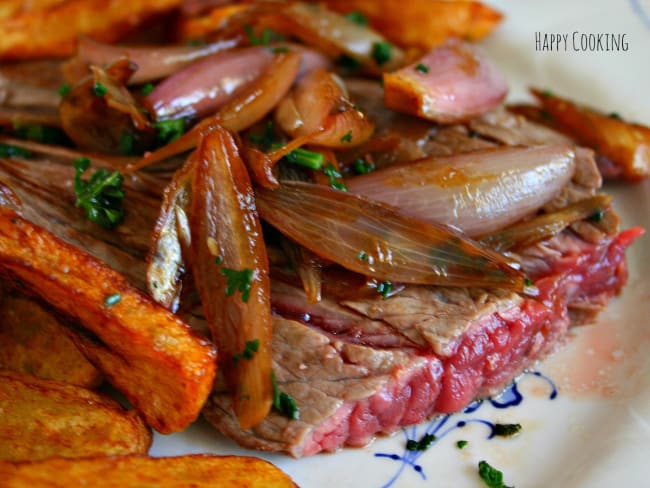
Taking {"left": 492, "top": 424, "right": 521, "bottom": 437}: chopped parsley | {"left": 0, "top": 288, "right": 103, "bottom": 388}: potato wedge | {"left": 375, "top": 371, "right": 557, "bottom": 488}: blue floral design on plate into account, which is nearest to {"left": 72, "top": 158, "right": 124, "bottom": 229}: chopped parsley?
{"left": 0, "top": 288, "right": 103, "bottom": 388}: potato wedge

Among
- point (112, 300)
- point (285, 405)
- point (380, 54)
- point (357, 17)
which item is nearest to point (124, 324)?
point (112, 300)

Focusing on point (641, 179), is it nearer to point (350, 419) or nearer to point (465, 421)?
point (465, 421)

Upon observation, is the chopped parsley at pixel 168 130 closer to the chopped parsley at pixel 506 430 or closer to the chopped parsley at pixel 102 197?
the chopped parsley at pixel 102 197

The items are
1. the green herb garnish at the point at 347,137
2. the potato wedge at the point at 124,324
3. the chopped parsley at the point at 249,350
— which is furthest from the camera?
the green herb garnish at the point at 347,137

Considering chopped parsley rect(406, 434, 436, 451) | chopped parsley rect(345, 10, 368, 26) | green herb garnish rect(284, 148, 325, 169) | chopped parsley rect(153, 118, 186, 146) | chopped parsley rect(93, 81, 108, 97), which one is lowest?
chopped parsley rect(406, 434, 436, 451)

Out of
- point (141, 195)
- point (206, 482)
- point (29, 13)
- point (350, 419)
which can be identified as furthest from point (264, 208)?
point (29, 13)

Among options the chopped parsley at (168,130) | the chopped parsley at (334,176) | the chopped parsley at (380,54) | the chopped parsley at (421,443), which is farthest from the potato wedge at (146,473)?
the chopped parsley at (380,54)

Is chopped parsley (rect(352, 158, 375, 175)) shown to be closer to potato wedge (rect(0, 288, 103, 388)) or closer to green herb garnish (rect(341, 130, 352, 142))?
green herb garnish (rect(341, 130, 352, 142))
